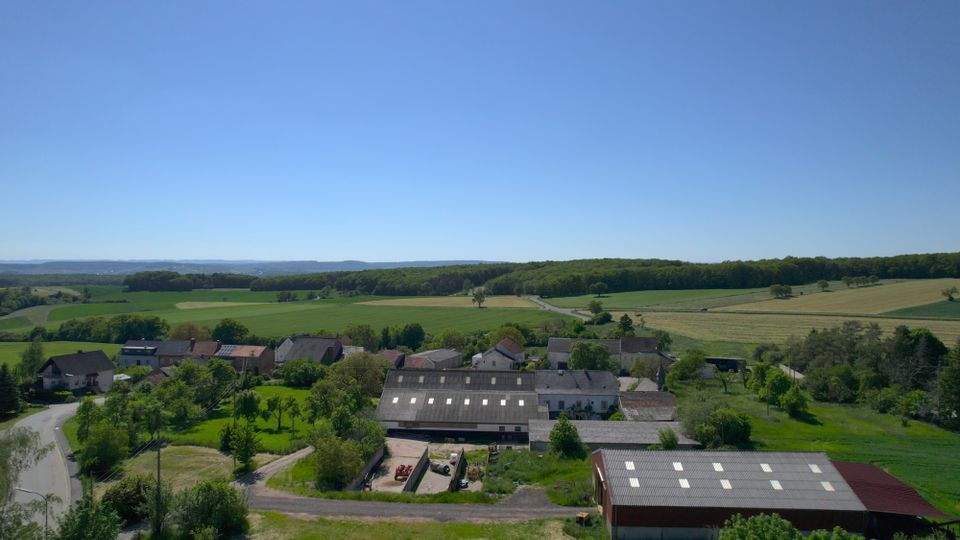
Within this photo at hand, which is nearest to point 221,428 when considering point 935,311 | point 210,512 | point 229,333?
point 210,512

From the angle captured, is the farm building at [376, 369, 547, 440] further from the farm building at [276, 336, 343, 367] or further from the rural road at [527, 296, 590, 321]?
the rural road at [527, 296, 590, 321]

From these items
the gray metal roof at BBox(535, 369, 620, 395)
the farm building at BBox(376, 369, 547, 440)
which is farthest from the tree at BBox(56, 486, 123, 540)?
the gray metal roof at BBox(535, 369, 620, 395)

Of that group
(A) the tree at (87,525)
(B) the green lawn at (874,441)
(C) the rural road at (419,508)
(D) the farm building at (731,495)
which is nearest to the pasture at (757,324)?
(B) the green lawn at (874,441)

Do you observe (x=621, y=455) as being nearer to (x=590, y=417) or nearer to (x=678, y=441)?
(x=678, y=441)

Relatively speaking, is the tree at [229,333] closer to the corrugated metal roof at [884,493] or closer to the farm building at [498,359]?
the farm building at [498,359]

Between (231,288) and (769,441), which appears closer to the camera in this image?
(769,441)

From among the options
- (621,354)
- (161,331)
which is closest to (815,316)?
(621,354)

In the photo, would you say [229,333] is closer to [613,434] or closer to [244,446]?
[244,446]
